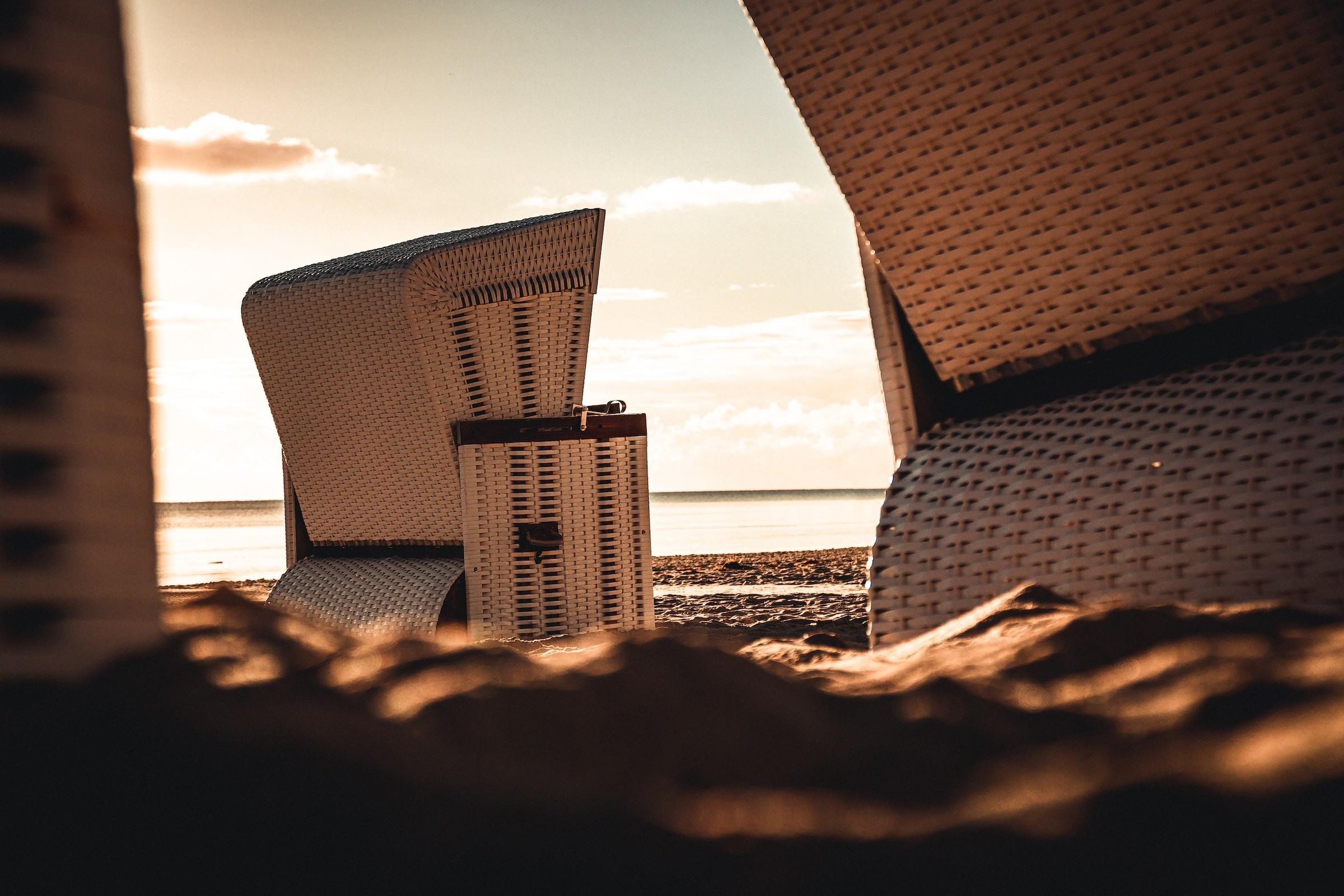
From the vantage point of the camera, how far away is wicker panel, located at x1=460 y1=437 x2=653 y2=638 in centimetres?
381

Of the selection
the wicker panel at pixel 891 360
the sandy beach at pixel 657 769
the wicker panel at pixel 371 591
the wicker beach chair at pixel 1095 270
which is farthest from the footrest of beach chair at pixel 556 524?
the sandy beach at pixel 657 769

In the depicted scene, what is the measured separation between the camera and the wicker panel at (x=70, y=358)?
0.53 meters

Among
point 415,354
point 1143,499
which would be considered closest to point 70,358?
point 1143,499

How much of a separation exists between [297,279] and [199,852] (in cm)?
451

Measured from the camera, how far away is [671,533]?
960 inches

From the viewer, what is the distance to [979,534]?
1.48 metres

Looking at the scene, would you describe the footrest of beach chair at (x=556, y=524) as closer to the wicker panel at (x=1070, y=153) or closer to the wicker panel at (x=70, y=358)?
the wicker panel at (x=1070, y=153)

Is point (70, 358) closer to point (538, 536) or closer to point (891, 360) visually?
point (891, 360)

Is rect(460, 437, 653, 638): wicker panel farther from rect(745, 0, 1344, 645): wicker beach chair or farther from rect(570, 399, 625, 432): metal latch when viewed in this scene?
rect(745, 0, 1344, 645): wicker beach chair

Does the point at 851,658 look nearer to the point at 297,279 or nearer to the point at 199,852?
the point at 199,852

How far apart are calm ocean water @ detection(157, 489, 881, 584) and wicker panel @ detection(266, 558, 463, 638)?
2.27ft

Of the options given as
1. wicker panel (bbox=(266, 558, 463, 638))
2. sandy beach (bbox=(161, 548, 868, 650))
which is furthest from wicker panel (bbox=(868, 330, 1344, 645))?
wicker panel (bbox=(266, 558, 463, 638))

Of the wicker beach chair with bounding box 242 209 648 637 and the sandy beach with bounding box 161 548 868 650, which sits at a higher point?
the wicker beach chair with bounding box 242 209 648 637

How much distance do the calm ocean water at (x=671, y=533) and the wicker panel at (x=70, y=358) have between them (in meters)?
0.04
